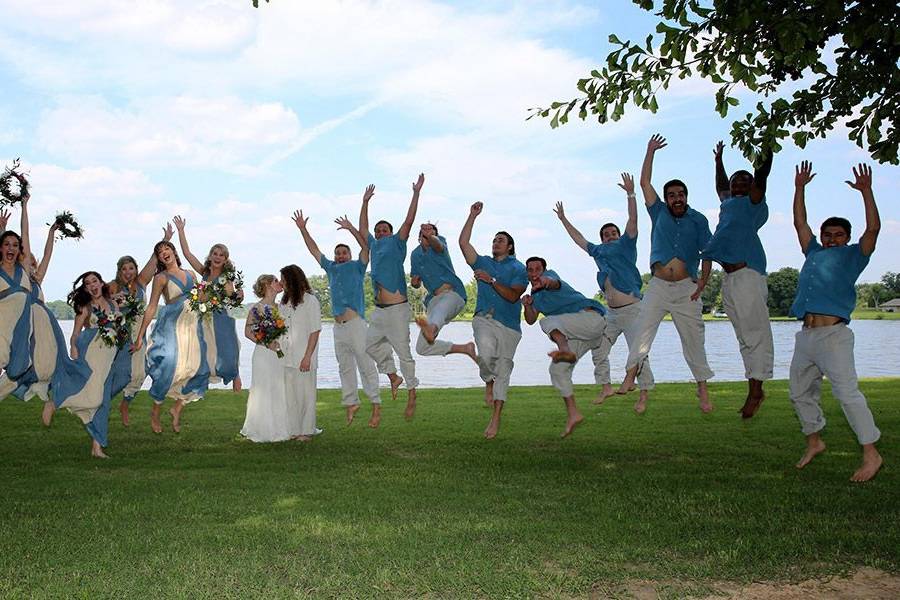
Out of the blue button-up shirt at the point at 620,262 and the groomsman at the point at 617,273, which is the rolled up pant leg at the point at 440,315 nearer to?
the groomsman at the point at 617,273

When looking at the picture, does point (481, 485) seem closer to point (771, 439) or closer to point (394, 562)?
point (394, 562)

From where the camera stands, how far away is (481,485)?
999 cm

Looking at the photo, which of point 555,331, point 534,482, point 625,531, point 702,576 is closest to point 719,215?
point 555,331

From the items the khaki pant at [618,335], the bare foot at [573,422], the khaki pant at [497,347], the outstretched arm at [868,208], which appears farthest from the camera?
the khaki pant at [618,335]

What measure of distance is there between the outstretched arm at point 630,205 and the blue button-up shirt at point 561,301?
193cm

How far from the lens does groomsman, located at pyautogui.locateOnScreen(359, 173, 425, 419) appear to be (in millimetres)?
14711

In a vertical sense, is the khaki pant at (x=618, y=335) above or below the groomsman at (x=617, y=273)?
below

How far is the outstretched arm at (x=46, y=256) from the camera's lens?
49.5ft

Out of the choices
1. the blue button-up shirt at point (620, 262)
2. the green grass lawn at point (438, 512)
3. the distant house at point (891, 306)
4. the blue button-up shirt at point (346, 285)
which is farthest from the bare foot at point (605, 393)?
the distant house at point (891, 306)

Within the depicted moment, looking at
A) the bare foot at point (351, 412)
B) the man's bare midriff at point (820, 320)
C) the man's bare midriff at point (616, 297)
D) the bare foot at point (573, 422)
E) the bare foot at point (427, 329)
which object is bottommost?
the bare foot at point (573, 422)

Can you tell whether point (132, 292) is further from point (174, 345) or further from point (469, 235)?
point (469, 235)

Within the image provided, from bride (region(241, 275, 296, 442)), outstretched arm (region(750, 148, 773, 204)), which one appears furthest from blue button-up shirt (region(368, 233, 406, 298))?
outstretched arm (region(750, 148, 773, 204))

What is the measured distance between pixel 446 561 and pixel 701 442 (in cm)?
730

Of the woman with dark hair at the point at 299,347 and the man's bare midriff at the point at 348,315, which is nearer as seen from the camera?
the woman with dark hair at the point at 299,347
